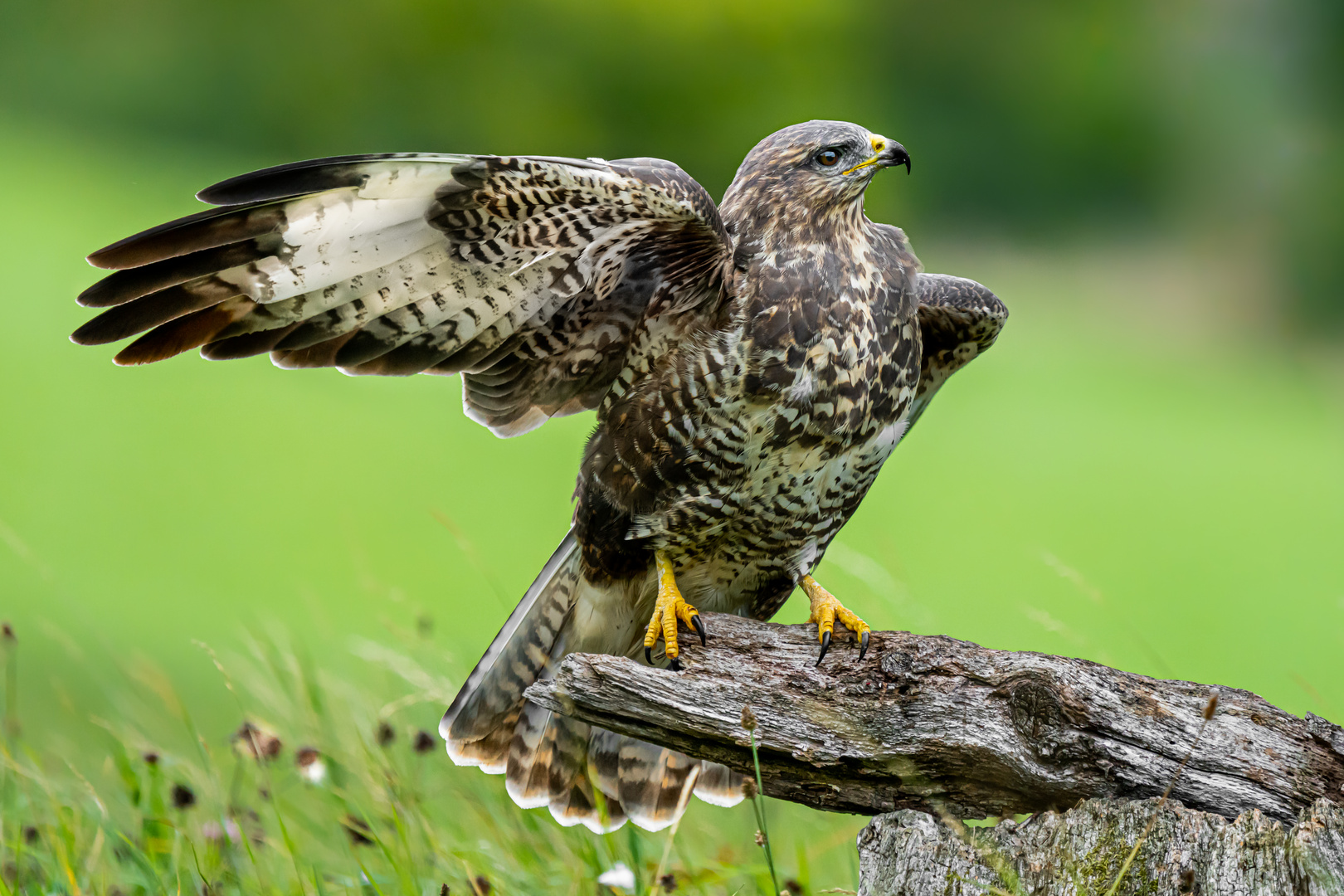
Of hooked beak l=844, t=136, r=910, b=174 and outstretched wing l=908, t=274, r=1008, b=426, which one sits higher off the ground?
hooked beak l=844, t=136, r=910, b=174

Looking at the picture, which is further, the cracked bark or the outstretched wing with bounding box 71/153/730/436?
the outstretched wing with bounding box 71/153/730/436

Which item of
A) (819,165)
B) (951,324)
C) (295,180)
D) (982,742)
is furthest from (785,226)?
(982,742)

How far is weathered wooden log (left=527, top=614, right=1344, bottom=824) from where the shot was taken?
1.83 m

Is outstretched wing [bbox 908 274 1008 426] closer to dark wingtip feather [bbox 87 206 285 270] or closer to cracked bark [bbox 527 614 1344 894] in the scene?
cracked bark [bbox 527 614 1344 894]

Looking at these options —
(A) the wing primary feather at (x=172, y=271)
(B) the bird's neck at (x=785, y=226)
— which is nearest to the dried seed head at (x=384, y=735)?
(A) the wing primary feather at (x=172, y=271)

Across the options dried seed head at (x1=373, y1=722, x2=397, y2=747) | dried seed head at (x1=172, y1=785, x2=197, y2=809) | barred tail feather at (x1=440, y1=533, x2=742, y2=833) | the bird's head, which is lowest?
dried seed head at (x1=172, y1=785, x2=197, y2=809)

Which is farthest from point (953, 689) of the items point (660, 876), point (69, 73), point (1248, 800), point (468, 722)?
point (69, 73)

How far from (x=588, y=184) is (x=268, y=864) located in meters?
1.62

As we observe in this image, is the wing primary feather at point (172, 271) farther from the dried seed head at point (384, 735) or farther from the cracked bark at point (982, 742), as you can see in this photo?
the dried seed head at point (384, 735)

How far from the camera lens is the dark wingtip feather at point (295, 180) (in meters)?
1.89

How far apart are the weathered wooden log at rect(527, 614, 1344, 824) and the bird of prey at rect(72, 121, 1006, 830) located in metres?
0.18

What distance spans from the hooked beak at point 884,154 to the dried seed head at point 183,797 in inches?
75.4

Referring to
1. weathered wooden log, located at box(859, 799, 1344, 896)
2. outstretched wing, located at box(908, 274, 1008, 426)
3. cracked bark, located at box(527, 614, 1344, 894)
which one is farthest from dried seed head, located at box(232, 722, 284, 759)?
outstretched wing, located at box(908, 274, 1008, 426)

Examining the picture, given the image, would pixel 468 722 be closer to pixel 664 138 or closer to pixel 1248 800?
pixel 1248 800
